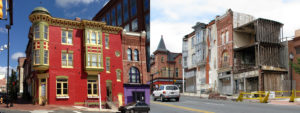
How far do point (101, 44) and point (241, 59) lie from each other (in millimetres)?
27549

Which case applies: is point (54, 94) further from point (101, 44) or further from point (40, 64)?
point (101, 44)

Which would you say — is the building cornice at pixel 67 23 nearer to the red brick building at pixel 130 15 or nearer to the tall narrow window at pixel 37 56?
the tall narrow window at pixel 37 56

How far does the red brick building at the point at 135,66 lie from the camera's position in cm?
4350

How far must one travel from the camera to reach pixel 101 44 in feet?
126

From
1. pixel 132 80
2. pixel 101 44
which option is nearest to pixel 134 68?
pixel 132 80

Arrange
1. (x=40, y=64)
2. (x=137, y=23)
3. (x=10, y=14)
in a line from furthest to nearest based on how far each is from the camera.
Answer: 1. (x=137, y=23)
2. (x=40, y=64)
3. (x=10, y=14)

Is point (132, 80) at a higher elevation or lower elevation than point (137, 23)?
lower

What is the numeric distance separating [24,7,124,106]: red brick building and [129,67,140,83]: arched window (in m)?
3.75

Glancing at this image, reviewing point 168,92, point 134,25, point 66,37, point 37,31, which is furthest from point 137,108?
point 134,25

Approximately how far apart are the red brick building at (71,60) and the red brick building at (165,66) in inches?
1739

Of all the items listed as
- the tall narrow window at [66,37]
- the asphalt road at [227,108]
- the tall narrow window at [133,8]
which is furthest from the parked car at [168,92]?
the tall narrow window at [133,8]

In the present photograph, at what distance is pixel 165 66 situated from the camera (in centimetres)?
8538

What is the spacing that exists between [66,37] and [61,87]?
6.36 metres

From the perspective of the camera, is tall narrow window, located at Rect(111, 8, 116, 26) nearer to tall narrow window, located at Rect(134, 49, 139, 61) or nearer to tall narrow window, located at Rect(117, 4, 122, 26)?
tall narrow window, located at Rect(117, 4, 122, 26)
